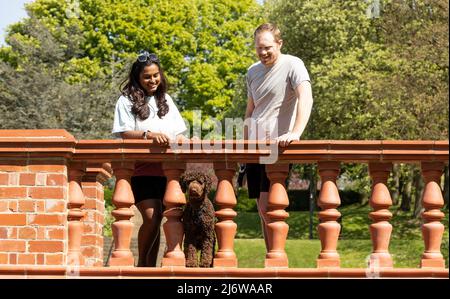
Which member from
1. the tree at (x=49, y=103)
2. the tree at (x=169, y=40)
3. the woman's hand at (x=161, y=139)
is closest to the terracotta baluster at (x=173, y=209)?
the woman's hand at (x=161, y=139)

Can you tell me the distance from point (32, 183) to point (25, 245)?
1.34 feet

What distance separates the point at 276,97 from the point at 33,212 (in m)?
1.86

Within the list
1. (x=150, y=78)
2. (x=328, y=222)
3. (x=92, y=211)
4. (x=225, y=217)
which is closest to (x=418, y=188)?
(x=92, y=211)

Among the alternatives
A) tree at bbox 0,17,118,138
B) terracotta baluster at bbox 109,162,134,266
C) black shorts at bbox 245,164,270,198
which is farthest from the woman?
tree at bbox 0,17,118,138

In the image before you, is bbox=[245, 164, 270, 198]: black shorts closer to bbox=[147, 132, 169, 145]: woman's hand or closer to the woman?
the woman

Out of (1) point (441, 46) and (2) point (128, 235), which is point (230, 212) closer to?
(2) point (128, 235)

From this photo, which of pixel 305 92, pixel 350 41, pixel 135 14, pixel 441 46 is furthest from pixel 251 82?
pixel 135 14

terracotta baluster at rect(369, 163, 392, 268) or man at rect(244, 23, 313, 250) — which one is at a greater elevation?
man at rect(244, 23, 313, 250)

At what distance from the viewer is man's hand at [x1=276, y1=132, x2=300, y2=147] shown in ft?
21.4

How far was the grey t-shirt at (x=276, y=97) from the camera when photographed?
7039 mm

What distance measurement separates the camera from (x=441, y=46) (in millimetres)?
31188

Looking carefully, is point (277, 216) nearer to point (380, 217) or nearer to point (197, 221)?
point (380, 217)

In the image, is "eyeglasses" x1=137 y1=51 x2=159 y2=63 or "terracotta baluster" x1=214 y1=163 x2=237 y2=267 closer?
"terracotta baluster" x1=214 y1=163 x2=237 y2=267
